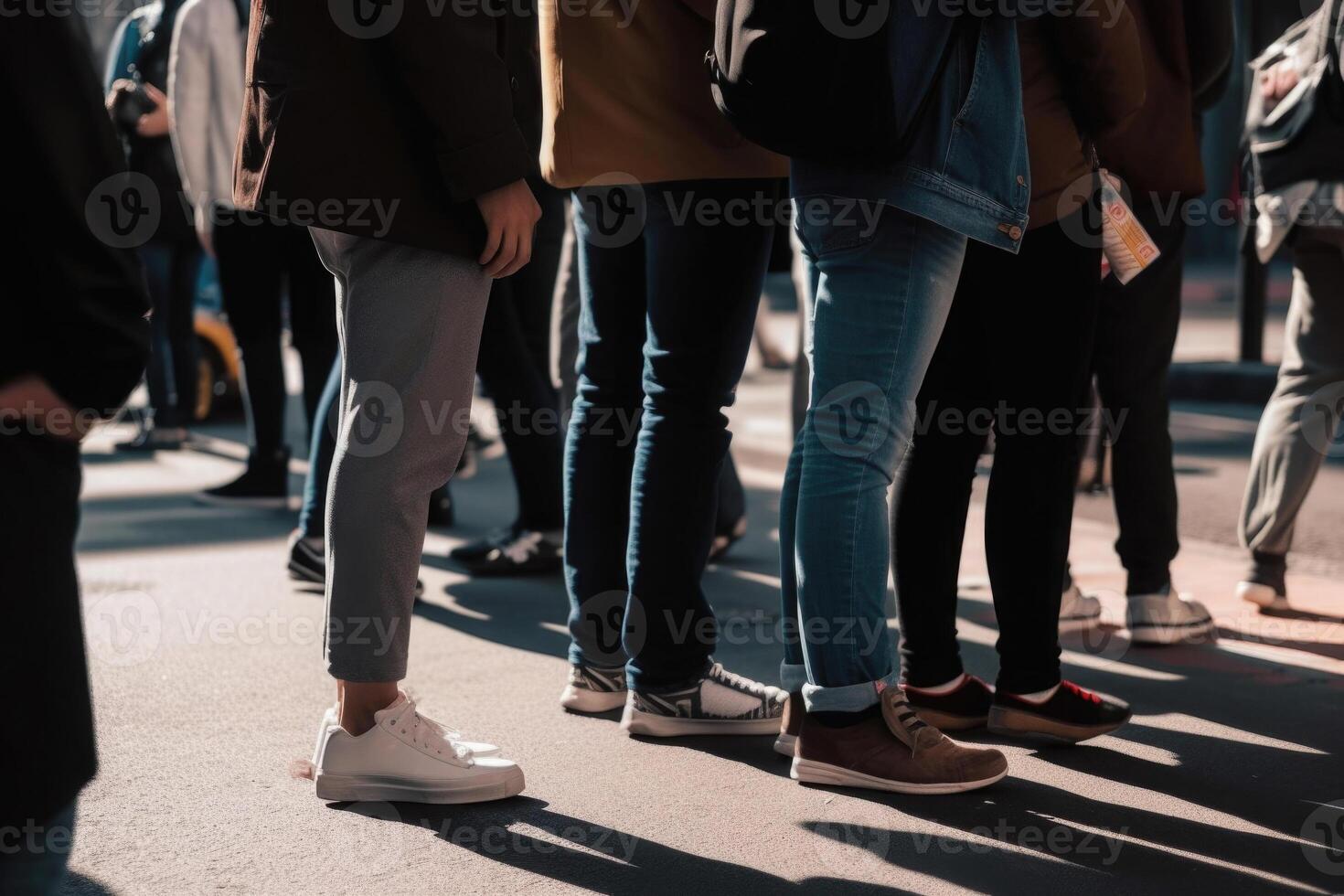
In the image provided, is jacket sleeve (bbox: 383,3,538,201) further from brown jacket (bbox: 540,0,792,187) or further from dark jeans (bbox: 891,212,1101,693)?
dark jeans (bbox: 891,212,1101,693)

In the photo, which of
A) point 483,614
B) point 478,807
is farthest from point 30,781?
point 483,614

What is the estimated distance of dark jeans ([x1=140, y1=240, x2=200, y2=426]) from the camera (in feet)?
24.9

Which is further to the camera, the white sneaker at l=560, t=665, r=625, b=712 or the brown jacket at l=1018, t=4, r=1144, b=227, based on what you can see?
the white sneaker at l=560, t=665, r=625, b=712

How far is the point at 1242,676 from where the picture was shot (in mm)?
3652

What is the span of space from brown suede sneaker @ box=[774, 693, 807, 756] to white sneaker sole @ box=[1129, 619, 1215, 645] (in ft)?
4.34

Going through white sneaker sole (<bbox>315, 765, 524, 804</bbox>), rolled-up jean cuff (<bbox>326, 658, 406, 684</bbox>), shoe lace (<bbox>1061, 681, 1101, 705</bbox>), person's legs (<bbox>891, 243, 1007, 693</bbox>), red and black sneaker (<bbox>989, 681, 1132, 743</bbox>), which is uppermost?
person's legs (<bbox>891, 243, 1007, 693</bbox>)

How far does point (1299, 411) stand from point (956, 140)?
6.68 feet

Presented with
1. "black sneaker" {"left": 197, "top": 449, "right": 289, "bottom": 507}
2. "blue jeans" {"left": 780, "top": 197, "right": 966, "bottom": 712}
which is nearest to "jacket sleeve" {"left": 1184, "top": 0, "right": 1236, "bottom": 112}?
"blue jeans" {"left": 780, "top": 197, "right": 966, "bottom": 712}

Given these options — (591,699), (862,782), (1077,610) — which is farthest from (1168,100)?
(591,699)

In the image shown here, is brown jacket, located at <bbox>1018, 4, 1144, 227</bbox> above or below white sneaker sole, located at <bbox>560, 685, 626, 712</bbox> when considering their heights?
above

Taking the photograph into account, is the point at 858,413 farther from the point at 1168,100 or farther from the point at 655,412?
the point at 1168,100

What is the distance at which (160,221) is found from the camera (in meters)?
7.24

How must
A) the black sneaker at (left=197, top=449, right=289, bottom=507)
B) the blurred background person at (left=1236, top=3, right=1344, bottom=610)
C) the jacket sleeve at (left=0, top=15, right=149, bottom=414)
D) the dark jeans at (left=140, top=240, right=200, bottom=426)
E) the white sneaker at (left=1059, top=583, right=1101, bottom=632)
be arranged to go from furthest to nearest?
1. the dark jeans at (left=140, top=240, right=200, bottom=426)
2. the black sneaker at (left=197, top=449, right=289, bottom=507)
3. the white sneaker at (left=1059, top=583, right=1101, bottom=632)
4. the blurred background person at (left=1236, top=3, right=1344, bottom=610)
5. the jacket sleeve at (left=0, top=15, right=149, bottom=414)

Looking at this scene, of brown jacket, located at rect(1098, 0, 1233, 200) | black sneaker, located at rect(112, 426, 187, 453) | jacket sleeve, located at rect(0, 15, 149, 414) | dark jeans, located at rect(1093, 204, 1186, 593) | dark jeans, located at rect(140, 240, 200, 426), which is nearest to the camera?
jacket sleeve, located at rect(0, 15, 149, 414)
